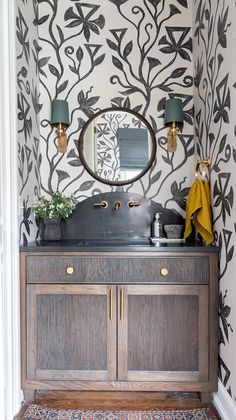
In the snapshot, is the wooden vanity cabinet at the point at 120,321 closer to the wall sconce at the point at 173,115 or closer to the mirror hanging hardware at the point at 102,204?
the mirror hanging hardware at the point at 102,204

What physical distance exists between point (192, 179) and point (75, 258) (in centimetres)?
110

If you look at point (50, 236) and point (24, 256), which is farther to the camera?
point (50, 236)

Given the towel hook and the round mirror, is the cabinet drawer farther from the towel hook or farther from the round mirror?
the round mirror

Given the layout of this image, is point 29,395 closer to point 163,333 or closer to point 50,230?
point 163,333

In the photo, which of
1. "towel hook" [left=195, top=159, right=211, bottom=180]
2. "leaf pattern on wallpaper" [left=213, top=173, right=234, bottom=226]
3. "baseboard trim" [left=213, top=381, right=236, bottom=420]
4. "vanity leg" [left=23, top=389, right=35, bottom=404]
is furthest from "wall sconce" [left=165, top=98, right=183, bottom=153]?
"vanity leg" [left=23, top=389, right=35, bottom=404]

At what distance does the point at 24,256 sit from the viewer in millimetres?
1639

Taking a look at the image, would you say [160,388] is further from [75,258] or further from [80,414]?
[75,258]

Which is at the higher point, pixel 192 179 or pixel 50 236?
pixel 192 179

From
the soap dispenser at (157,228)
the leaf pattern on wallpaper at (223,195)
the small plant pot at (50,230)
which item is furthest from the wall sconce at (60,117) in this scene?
the leaf pattern on wallpaper at (223,195)

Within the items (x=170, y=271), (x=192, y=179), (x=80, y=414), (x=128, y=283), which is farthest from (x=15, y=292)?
(x=192, y=179)

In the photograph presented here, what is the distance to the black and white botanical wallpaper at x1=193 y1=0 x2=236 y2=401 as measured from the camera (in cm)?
142

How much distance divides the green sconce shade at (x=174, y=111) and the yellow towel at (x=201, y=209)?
0.54 metres

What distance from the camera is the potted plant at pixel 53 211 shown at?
193cm

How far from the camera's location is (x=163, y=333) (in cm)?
161
